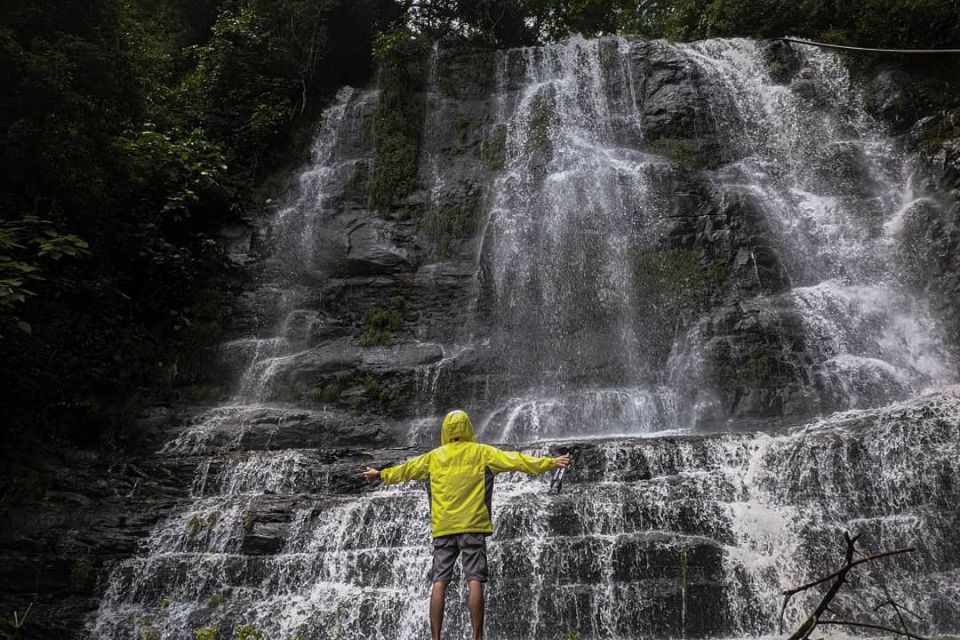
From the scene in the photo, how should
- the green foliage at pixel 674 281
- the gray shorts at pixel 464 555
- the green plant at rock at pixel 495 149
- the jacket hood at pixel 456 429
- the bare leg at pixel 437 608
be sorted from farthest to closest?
the green plant at rock at pixel 495 149 → the green foliage at pixel 674 281 → the jacket hood at pixel 456 429 → the gray shorts at pixel 464 555 → the bare leg at pixel 437 608

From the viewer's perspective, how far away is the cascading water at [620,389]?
6.51m

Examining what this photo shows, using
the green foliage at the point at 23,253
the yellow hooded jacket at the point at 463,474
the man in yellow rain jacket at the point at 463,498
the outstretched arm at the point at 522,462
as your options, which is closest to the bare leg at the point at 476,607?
the man in yellow rain jacket at the point at 463,498

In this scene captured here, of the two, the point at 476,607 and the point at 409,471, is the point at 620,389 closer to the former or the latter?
the point at 409,471

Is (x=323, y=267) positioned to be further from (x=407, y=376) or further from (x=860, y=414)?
→ (x=860, y=414)

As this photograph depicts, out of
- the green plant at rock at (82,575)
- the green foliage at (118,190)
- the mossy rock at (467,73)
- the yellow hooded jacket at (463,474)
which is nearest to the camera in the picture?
the yellow hooded jacket at (463,474)

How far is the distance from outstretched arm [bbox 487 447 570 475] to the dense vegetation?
17.0ft

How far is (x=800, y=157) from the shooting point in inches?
562

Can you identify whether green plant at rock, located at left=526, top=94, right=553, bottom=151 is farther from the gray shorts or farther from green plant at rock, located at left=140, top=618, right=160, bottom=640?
the gray shorts

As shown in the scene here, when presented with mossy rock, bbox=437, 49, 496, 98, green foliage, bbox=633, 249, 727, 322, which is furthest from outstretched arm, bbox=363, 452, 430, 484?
mossy rock, bbox=437, 49, 496, 98

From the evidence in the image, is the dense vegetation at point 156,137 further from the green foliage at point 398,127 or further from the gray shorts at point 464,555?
the gray shorts at point 464,555

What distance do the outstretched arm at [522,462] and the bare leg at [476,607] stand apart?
77 cm

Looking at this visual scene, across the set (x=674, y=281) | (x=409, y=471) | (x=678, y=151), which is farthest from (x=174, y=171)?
(x=678, y=151)

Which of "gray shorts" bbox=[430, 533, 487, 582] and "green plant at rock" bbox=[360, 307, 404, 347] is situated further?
"green plant at rock" bbox=[360, 307, 404, 347]

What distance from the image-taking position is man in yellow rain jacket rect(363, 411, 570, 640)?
14.4ft
